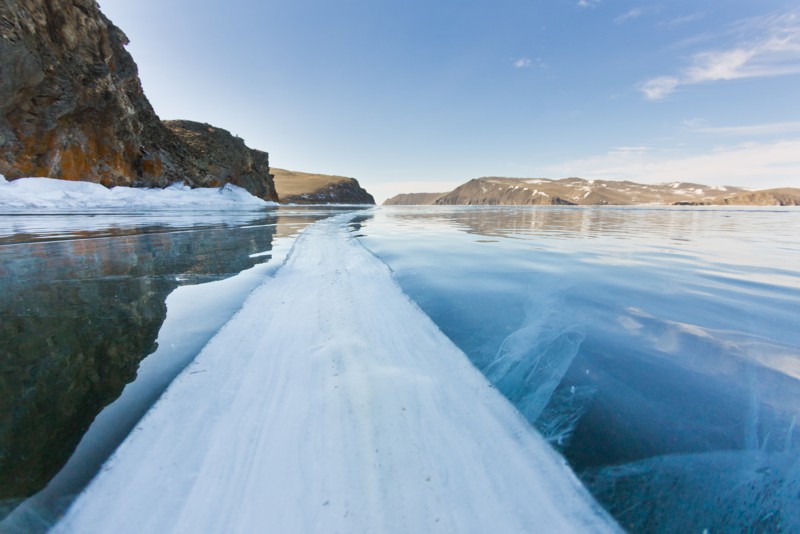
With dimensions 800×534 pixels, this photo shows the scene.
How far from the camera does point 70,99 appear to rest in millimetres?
22469

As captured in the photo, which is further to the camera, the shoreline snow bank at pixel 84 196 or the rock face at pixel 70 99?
the rock face at pixel 70 99

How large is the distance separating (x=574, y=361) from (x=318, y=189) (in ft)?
421

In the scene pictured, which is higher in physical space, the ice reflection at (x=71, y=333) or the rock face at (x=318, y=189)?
the rock face at (x=318, y=189)

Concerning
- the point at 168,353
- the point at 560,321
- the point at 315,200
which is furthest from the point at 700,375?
the point at 315,200

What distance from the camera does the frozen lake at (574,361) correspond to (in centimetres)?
136

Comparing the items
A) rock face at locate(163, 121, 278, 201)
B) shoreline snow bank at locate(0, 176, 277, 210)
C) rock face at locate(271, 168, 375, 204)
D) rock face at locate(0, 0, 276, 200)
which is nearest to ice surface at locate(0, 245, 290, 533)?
shoreline snow bank at locate(0, 176, 277, 210)

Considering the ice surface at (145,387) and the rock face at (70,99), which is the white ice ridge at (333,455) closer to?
the ice surface at (145,387)

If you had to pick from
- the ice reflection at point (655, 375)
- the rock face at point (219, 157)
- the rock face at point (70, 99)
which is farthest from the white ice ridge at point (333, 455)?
the rock face at point (219, 157)

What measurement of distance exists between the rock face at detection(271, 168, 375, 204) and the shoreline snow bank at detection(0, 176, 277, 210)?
75833 millimetres

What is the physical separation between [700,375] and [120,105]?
39.0 meters

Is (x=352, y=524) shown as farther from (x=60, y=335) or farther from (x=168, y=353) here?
(x=60, y=335)

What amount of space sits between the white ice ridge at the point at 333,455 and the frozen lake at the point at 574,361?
0.17 metres

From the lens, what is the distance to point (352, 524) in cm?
114

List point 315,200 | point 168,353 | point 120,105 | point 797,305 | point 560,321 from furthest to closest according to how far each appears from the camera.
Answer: point 315,200 < point 120,105 < point 797,305 < point 560,321 < point 168,353
